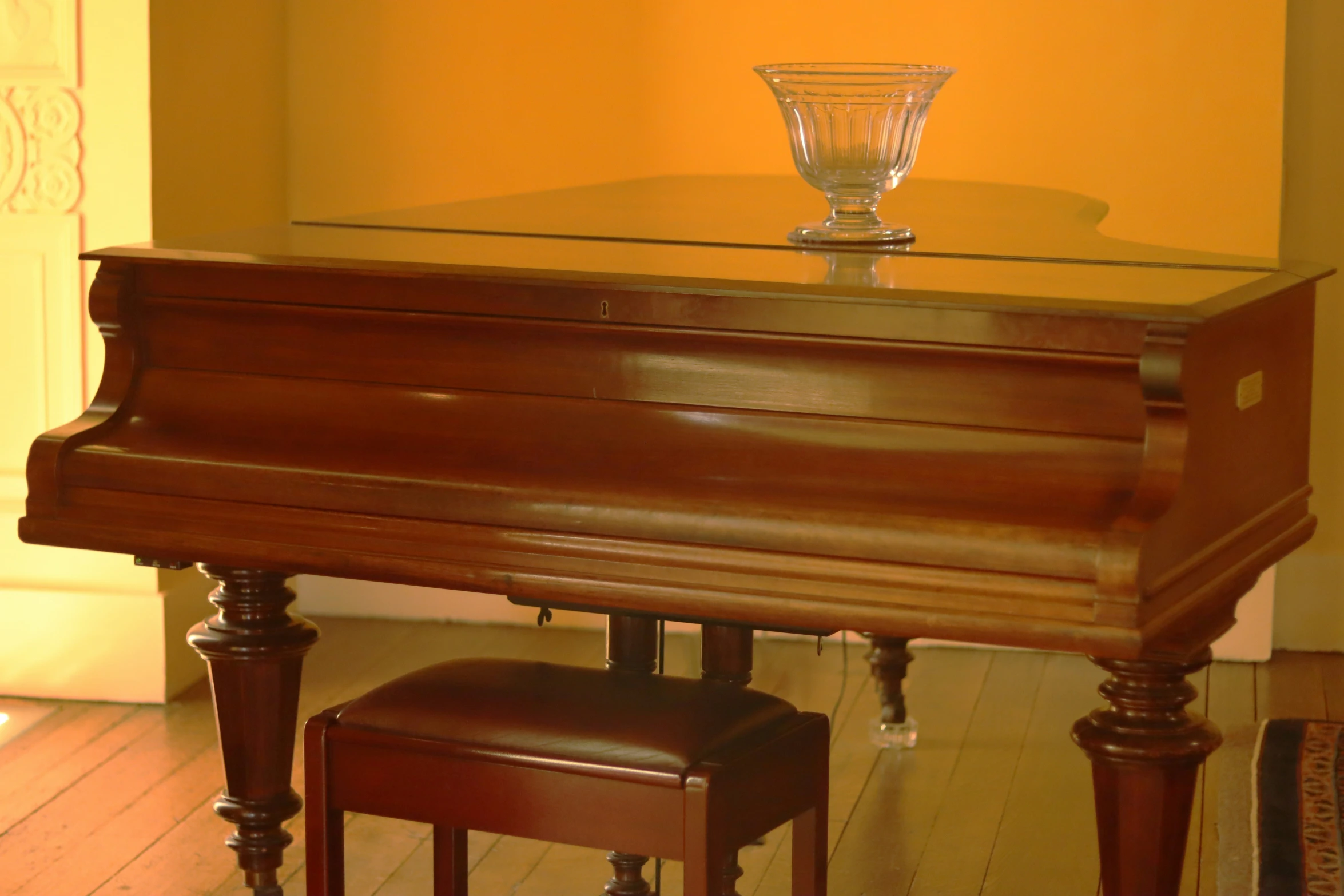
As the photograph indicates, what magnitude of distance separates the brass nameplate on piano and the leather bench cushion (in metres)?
0.57

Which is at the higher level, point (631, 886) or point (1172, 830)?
point (1172, 830)

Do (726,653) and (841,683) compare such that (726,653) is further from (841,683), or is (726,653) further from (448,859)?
(841,683)

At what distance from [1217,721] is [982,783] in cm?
64

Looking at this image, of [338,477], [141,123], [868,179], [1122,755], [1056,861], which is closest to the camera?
[1122,755]

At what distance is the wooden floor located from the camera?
8.76ft

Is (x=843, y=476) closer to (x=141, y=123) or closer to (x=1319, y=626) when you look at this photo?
(x=141, y=123)

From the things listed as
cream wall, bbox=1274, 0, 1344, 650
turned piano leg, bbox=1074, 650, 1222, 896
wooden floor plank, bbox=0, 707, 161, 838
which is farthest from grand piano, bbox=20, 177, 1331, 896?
cream wall, bbox=1274, 0, 1344, 650

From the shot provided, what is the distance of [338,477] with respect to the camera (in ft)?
6.05

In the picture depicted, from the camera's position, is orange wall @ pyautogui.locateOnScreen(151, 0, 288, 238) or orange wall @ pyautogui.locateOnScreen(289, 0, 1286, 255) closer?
orange wall @ pyautogui.locateOnScreen(151, 0, 288, 238)

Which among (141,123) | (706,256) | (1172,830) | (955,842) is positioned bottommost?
(955,842)

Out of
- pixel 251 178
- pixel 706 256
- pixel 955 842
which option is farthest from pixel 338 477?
pixel 251 178

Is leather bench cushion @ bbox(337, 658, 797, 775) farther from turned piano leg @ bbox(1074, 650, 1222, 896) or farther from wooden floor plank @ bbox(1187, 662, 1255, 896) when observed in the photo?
wooden floor plank @ bbox(1187, 662, 1255, 896)

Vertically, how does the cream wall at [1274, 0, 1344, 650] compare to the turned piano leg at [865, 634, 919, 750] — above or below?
above

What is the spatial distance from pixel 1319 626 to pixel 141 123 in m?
2.84
